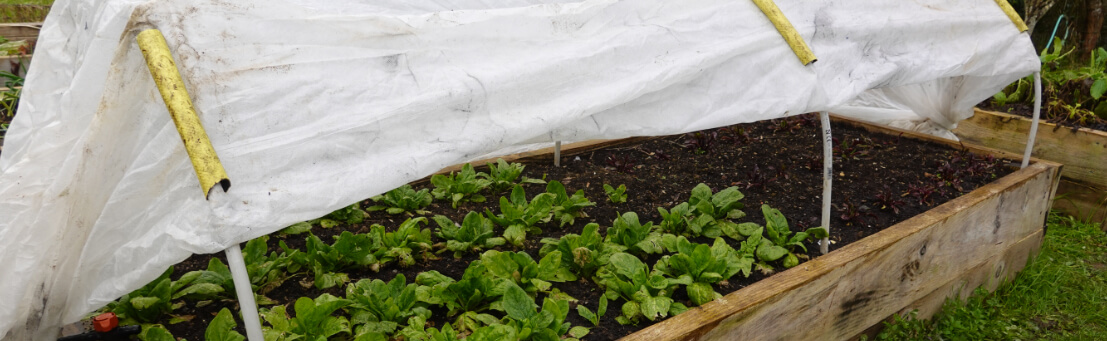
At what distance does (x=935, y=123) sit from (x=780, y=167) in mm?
866

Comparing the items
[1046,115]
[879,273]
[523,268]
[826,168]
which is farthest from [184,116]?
[1046,115]

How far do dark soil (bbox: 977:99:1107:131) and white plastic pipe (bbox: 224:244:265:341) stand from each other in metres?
3.54

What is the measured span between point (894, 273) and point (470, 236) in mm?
1353

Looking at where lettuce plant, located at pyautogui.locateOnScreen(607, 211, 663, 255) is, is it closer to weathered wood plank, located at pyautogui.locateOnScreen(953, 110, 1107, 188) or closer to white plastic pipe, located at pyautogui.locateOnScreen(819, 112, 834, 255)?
white plastic pipe, located at pyautogui.locateOnScreen(819, 112, 834, 255)

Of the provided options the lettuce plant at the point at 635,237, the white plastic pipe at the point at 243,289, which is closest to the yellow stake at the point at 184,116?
the white plastic pipe at the point at 243,289

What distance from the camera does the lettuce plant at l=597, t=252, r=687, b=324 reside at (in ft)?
5.85

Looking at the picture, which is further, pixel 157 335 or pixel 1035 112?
pixel 1035 112

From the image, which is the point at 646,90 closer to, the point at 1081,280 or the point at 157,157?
the point at 157,157

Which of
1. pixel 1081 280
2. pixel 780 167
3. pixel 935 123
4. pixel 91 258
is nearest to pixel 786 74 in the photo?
pixel 780 167

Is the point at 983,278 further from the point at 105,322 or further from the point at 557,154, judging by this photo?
the point at 105,322

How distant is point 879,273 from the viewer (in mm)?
2152

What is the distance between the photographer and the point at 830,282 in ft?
6.50

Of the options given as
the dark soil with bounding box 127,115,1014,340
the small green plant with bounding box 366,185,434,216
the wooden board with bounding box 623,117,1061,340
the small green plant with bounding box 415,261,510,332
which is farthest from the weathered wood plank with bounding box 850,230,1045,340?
the small green plant with bounding box 366,185,434,216

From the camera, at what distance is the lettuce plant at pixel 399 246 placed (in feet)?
6.82
